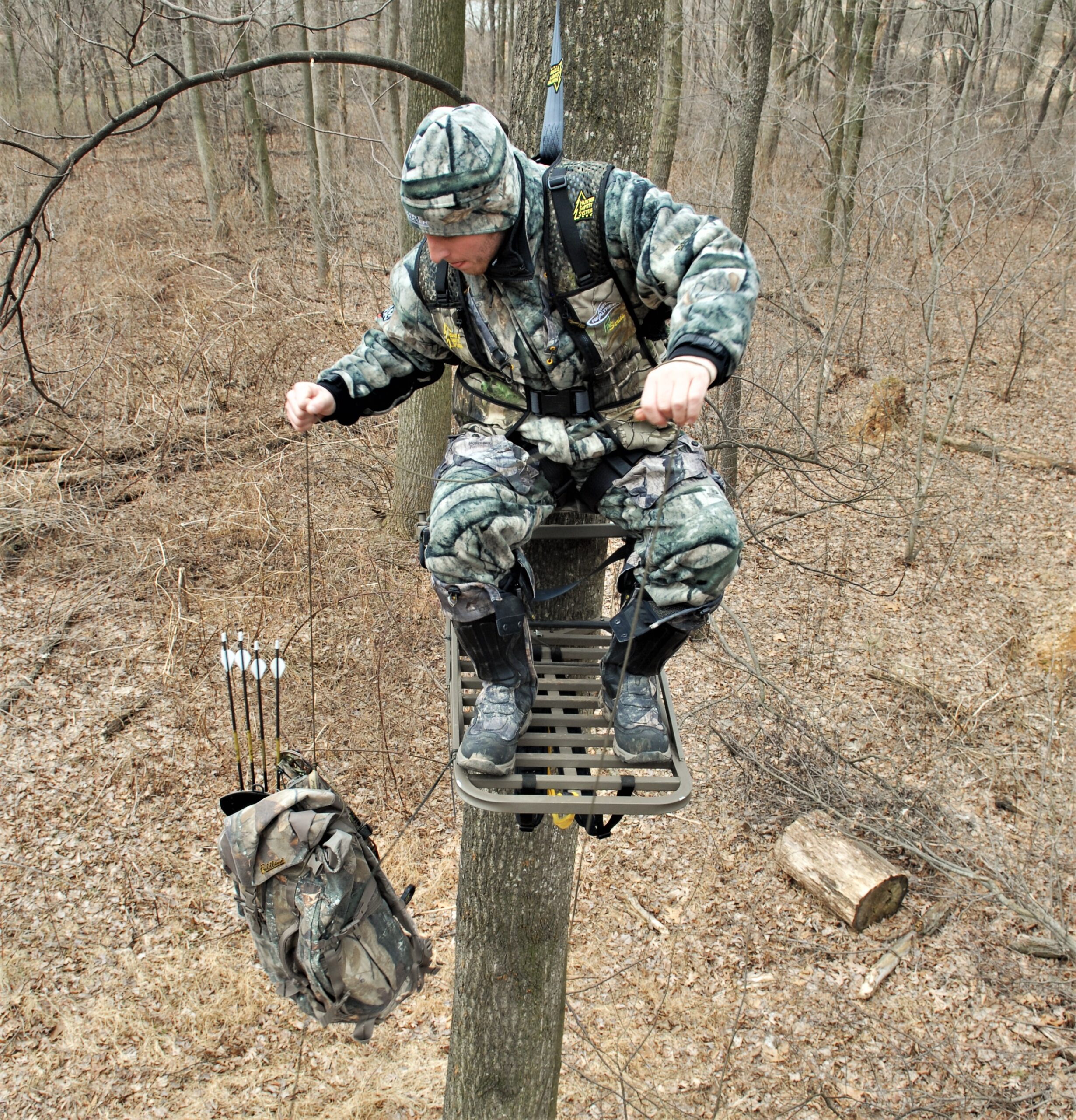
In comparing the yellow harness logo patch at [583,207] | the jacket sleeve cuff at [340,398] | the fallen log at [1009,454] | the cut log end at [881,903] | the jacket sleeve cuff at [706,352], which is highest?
the yellow harness logo patch at [583,207]

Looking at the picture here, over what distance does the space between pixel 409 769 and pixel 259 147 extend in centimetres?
916

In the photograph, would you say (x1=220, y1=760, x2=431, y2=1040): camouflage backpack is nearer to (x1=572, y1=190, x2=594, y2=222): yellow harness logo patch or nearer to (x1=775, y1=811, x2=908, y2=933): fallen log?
(x1=572, y1=190, x2=594, y2=222): yellow harness logo patch

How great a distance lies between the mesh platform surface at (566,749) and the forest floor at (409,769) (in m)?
2.42

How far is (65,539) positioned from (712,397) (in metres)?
4.93

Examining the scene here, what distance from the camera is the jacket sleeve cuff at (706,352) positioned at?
1703mm

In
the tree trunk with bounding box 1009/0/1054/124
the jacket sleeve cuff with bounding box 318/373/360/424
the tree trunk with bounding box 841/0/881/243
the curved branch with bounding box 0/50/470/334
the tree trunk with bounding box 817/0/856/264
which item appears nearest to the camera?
the jacket sleeve cuff with bounding box 318/373/360/424

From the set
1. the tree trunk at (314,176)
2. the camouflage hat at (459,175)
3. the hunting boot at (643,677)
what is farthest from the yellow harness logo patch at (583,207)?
the tree trunk at (314,176)

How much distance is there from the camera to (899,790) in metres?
5.03

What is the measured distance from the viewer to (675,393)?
5.28 feet

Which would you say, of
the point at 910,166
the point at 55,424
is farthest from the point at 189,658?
the point at 910,166

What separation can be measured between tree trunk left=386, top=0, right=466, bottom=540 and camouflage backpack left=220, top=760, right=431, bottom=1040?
104 inches

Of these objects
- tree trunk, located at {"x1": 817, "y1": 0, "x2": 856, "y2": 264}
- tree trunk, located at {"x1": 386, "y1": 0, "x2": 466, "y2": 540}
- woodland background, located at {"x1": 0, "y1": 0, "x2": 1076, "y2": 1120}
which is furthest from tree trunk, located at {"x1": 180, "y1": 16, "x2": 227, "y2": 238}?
tree trunk, located at {"x1": 817, "y1": 0, "x2": 856, "y2": 264}

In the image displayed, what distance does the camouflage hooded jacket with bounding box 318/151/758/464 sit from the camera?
5.88 feet

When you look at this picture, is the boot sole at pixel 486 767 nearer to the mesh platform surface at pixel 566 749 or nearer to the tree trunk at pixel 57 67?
the mesh platform surface at pixel 566 749
